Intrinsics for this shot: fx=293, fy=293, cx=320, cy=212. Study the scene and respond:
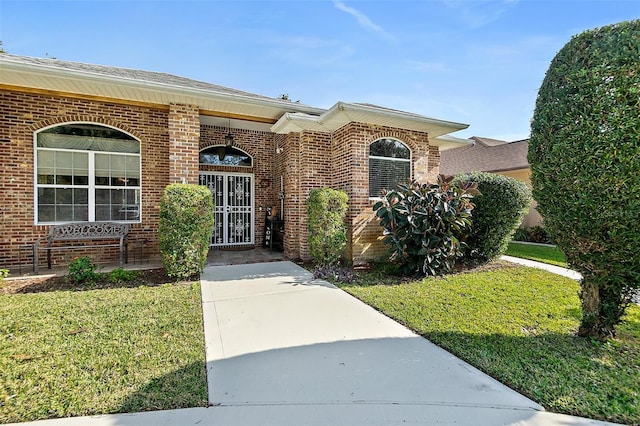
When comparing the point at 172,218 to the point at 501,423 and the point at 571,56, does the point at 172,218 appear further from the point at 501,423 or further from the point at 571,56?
the point at 571,56

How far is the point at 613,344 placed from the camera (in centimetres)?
338

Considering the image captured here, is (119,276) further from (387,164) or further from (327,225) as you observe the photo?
(387,164)

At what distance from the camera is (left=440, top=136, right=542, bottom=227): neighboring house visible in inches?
536

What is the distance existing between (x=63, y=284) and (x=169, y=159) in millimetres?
3152

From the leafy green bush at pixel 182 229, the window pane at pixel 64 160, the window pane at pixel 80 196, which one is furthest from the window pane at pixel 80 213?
the leafy green bush at pixel 182 229

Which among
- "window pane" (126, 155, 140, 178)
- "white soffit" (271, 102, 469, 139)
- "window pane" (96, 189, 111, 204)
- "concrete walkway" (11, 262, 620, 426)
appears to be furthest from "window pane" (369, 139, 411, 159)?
"window pane" (96, 189, 111, 204)

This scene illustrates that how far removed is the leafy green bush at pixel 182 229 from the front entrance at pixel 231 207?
A: 368cm

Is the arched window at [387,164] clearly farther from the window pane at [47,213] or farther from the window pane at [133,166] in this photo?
the window pane at [47,213]

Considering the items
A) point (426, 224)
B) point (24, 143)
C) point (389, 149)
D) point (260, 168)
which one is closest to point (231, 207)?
point (260, 168)

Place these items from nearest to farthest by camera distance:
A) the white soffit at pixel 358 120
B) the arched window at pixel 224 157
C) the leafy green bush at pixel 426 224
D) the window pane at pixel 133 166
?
the leafy green bush at pixel 426 224 → the white soffit at pixel 358 120 → the window pane at pixel 133 166 → the arched window at pixel 224 157

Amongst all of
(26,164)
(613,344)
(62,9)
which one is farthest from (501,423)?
(62,9)

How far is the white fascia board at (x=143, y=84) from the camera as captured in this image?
16.8ft

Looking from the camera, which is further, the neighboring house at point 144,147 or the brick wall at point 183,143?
the brick wall at point 183,143

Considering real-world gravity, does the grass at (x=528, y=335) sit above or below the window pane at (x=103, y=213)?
below
